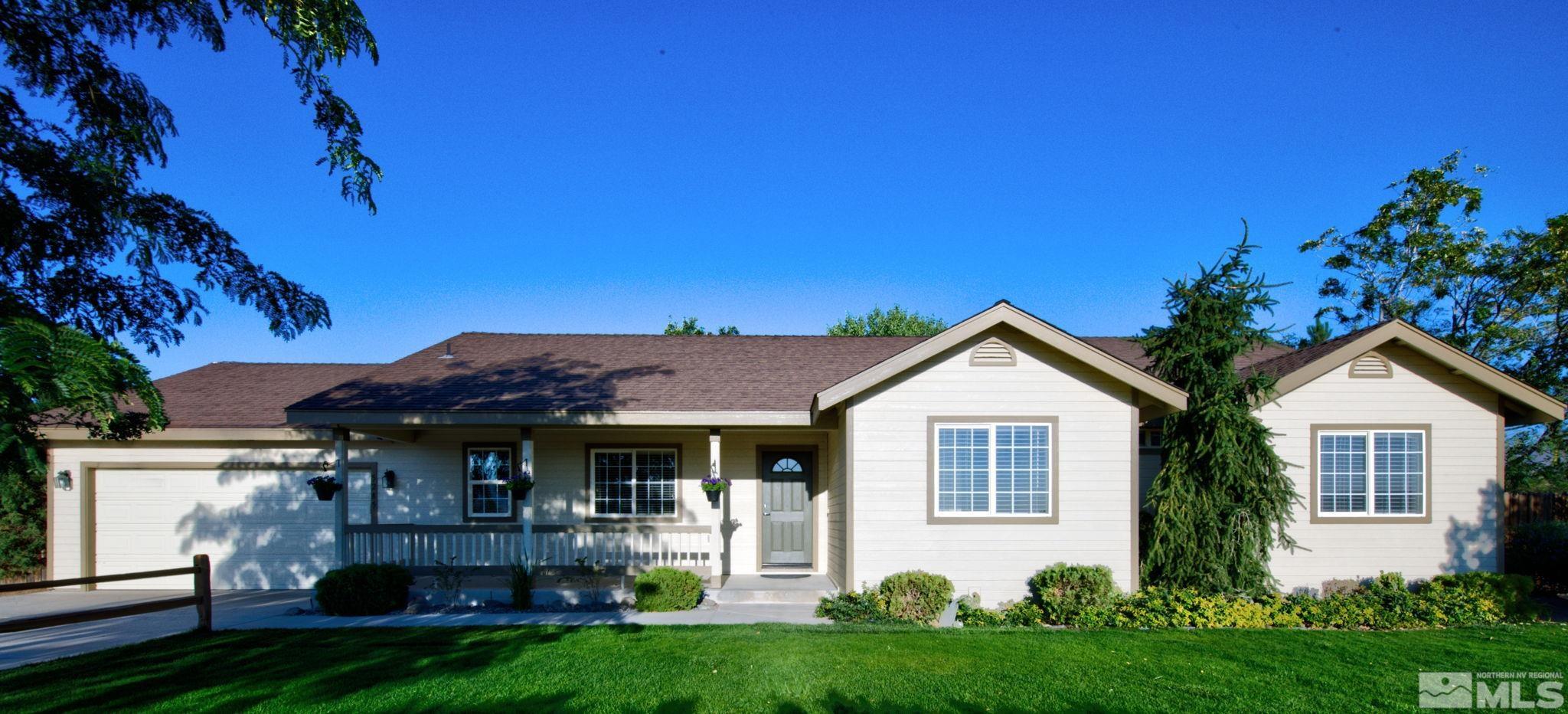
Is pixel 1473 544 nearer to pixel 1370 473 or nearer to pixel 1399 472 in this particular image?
pixel 1399 472

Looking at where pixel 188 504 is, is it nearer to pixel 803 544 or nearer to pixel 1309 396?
pixel 803 544

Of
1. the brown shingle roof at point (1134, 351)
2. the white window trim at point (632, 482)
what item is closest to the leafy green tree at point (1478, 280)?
the brown shingle roof at point (1134, 351)

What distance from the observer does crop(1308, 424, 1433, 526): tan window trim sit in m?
12.0

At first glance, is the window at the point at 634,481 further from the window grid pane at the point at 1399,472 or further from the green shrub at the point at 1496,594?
the green shrub at the point at 1496,594

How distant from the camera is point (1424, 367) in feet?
40.4

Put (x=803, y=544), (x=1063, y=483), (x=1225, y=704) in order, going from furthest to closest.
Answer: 1. (x=803, y=544)
2. (x=1063, y=483)
3. (x=1225, y=704)

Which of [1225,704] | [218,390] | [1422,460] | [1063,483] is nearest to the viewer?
[1225,704]

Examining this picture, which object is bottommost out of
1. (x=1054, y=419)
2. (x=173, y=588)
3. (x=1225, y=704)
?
(x=173, y=588)

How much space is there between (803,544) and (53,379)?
1270cm

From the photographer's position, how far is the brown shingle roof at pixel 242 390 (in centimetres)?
1438

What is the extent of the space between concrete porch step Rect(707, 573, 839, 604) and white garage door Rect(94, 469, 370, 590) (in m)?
6.29

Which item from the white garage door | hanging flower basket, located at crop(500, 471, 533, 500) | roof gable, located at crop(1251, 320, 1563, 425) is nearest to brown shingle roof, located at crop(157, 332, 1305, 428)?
roof gable, located at crop(1251, 320, 1563, 425)

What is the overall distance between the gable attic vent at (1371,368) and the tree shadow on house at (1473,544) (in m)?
2.05

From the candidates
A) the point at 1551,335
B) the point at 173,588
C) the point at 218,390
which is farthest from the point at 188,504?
the point at 1551,335
